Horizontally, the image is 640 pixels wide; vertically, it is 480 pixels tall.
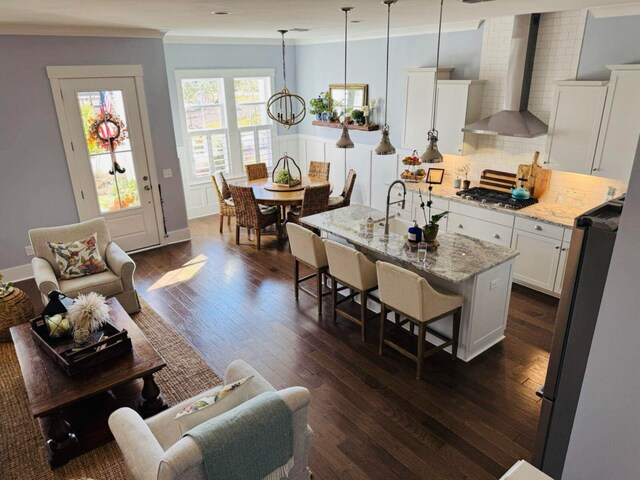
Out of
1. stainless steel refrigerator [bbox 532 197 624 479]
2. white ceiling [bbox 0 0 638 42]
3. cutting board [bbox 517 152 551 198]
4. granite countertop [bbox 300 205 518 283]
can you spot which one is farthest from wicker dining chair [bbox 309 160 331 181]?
stainless steel refrigerator [bbox 532 197 624 479]

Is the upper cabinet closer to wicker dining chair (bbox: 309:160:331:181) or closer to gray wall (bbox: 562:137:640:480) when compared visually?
wicker dining chair (bbox: 309:160:331:181)

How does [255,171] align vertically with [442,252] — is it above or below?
above

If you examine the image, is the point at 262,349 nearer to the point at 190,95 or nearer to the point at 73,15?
the point at 73,15

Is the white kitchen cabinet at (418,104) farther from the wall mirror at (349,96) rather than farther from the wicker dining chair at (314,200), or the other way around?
the wicker dining chair at (314,200)

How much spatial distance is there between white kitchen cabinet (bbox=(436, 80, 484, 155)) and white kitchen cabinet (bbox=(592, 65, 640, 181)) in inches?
65.6

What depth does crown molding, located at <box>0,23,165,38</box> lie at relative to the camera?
520cm

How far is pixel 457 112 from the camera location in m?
5.92

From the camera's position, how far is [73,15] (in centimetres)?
423

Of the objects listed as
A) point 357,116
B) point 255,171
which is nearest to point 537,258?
point 357,116

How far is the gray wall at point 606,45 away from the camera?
4.49m

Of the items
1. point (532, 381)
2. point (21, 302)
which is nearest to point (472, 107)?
point (532, 381)

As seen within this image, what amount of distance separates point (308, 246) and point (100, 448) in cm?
263

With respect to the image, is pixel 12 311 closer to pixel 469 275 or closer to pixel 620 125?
pixel 469 275

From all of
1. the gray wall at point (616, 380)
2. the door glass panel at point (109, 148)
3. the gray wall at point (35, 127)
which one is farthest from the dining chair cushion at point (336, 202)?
the gray wall at point (616, 380)
